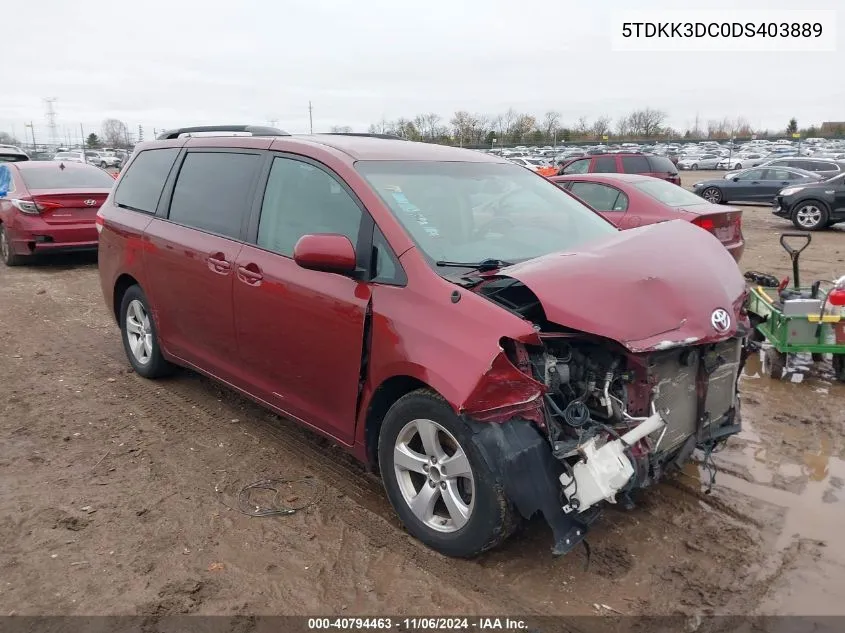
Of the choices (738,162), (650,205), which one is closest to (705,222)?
(650,205)

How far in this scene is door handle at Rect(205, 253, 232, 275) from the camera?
4075 millimetres

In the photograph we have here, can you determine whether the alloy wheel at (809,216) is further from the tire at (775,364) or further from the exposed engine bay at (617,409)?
the exposed engine bay at (617,409)

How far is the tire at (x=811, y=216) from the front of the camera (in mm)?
15625

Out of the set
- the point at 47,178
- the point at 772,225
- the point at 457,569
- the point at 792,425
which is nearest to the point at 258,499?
the point at 457,569

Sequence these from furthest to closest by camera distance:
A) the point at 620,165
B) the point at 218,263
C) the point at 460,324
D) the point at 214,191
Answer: the point at 620,165, the point at 214,191, the point at 218,263, the point at 460,324

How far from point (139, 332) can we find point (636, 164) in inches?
532

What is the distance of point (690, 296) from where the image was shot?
2992 mm

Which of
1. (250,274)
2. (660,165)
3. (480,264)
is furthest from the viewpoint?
(660,165)

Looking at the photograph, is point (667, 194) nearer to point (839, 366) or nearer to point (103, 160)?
point (839, 366)

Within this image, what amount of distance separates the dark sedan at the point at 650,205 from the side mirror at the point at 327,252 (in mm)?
5804

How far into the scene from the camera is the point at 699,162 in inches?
1804

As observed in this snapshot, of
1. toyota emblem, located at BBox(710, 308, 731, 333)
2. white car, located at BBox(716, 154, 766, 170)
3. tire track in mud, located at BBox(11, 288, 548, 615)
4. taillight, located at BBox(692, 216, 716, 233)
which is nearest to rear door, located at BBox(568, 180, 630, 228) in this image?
taillight, located at BBox(692, 216, 716, 233)

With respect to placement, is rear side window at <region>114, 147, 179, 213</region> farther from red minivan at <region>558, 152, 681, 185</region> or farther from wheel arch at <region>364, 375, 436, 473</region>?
red minivan at <region>558, 152, 681, 185</region>

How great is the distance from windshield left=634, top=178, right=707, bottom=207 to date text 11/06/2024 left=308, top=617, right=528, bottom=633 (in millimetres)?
7191
